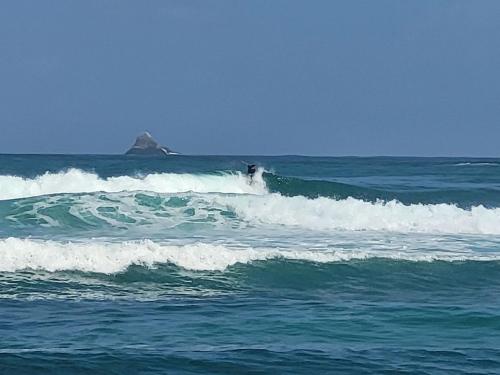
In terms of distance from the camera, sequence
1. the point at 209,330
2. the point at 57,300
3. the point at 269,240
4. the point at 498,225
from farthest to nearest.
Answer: the point at 498,225 < the point at 269,240 < the point at 57,300 < the point at 209,330

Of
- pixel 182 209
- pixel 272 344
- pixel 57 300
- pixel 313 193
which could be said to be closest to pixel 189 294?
pixel 57 300

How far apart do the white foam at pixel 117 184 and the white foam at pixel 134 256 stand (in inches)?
570

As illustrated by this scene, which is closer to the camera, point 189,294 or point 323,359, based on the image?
point 323,359

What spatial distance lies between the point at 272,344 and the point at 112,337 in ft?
4.82

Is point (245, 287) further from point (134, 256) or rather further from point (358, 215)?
point (358, 215)

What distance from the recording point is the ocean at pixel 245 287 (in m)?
7.41

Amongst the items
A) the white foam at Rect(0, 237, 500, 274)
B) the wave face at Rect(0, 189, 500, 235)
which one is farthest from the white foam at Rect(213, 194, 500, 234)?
the white foam at Rect(0, 237, 500, 274)

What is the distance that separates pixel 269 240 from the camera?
56.6 feet

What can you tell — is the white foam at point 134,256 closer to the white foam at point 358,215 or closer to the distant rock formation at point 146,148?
the white foam at point 358,215

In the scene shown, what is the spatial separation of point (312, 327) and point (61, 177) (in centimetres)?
2151

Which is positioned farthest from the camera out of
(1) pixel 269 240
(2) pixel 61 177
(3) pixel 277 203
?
(2) pixel 61 177

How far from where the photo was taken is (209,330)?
27.5 feet

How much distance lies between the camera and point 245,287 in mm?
11375

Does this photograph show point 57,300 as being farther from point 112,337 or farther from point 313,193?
point 313,193
